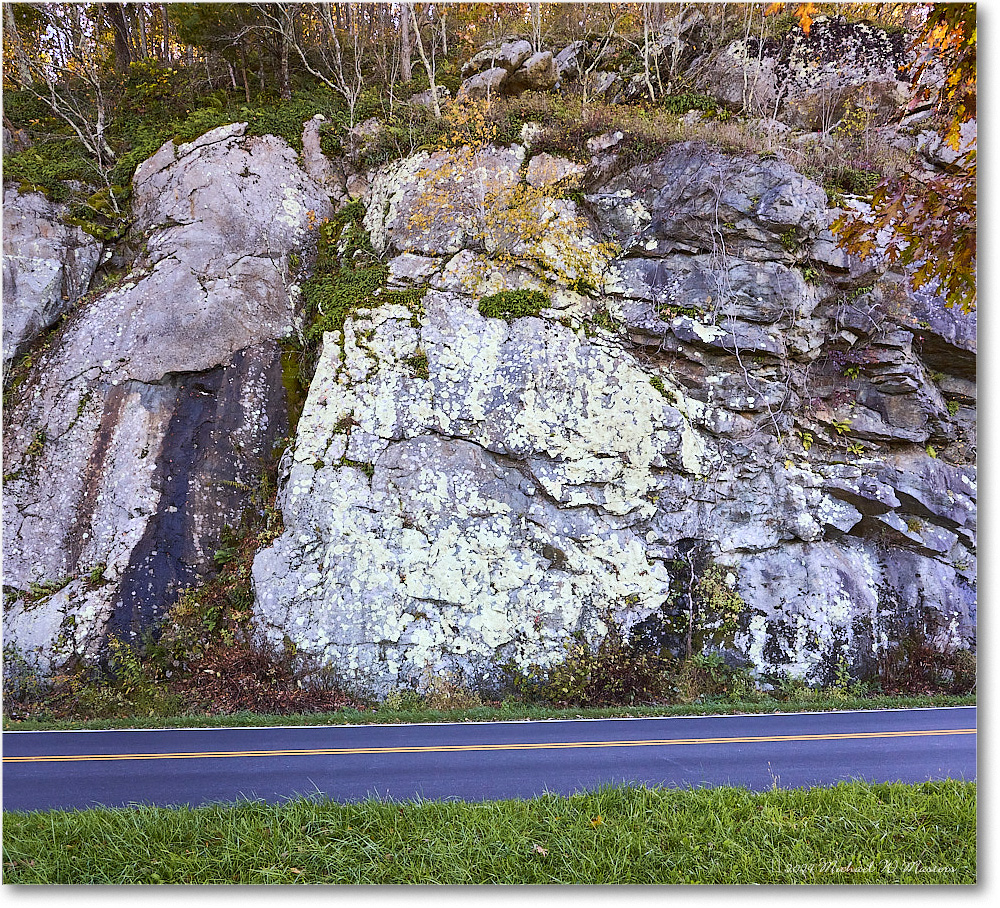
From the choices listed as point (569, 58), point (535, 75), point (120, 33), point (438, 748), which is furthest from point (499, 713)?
point (120, 33)

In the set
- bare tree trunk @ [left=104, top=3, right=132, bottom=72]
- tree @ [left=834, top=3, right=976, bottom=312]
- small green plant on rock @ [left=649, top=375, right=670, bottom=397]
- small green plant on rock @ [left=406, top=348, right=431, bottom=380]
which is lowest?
small green plant on rock @ [left=649, top=375, right=670, bottom=397]

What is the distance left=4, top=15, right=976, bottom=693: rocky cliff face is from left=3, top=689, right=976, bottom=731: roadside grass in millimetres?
323

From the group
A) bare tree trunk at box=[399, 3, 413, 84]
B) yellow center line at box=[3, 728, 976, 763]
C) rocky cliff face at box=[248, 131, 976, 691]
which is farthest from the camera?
bare tree trunk at box=[399, 3, 413, 84]

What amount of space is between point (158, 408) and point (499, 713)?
517 centimetres

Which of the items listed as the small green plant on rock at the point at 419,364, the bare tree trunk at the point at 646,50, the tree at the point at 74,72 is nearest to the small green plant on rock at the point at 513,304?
the small green plant on rock at the point at 419,364

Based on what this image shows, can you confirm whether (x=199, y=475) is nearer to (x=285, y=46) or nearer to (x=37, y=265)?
(x=37, y=265)

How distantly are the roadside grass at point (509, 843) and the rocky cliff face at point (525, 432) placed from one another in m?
2.14

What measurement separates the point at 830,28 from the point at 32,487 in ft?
36.8

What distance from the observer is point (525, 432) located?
5918mm

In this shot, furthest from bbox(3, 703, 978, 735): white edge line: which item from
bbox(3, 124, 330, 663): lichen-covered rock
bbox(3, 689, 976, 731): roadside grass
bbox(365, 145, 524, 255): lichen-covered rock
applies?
bbox(365, 145, 524, 255): lichen-covered rock

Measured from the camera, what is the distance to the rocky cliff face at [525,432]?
5.52 meters

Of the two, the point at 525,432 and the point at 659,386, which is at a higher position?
the point at 659,386

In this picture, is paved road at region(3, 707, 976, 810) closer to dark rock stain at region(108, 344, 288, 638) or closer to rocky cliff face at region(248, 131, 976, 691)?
rocky cliff face at region(248, 131, 976, 691)

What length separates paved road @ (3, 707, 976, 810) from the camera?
139 inches
